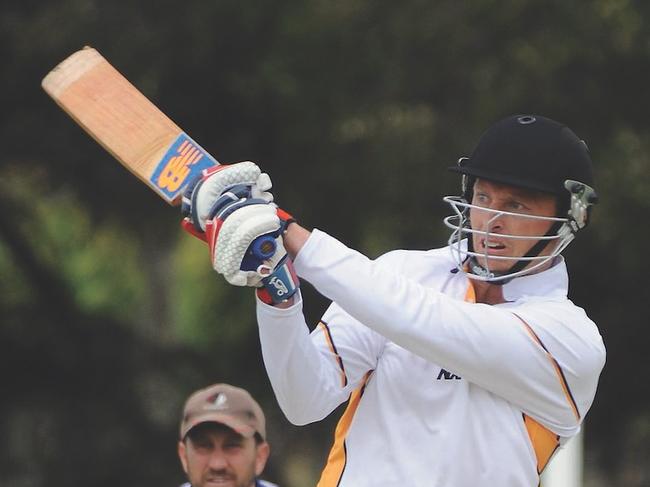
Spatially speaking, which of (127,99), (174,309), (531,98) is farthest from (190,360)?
(127,99)

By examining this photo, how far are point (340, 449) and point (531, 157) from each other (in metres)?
0.75

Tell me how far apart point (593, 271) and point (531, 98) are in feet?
3.48

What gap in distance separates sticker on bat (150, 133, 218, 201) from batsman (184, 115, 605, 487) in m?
0.07

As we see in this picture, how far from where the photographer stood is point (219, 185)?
282cm

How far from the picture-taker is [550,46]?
7566 mm

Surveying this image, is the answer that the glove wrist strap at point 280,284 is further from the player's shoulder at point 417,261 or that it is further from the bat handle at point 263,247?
the player's shoulder at point 417,261

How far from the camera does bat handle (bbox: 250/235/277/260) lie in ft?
9.13

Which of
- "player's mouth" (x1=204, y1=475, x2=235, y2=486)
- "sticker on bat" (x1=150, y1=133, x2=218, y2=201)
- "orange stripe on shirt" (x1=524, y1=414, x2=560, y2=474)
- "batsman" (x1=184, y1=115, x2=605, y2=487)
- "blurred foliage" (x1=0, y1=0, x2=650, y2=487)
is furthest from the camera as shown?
"blurred foliage" (x1=0, y1=0, x2=650, y2=487)

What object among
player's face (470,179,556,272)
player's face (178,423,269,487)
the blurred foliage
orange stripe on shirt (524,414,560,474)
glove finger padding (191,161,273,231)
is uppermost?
the blurred foliage

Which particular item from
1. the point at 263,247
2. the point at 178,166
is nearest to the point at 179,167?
the point at 178,166

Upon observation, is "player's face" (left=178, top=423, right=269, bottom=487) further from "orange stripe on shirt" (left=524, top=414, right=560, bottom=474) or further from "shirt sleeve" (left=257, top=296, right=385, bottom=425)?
"orange stripe on shirt" (left=524, top=414, right=560, bottom=474)

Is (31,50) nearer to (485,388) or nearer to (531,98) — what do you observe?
(531,98)

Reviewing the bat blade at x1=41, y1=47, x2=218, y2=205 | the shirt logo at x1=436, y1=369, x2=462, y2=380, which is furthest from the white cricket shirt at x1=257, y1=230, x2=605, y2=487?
the bat blade at x1=41, y1=47, x2=218, y2=205

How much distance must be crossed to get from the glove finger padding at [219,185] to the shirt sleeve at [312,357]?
22cm
